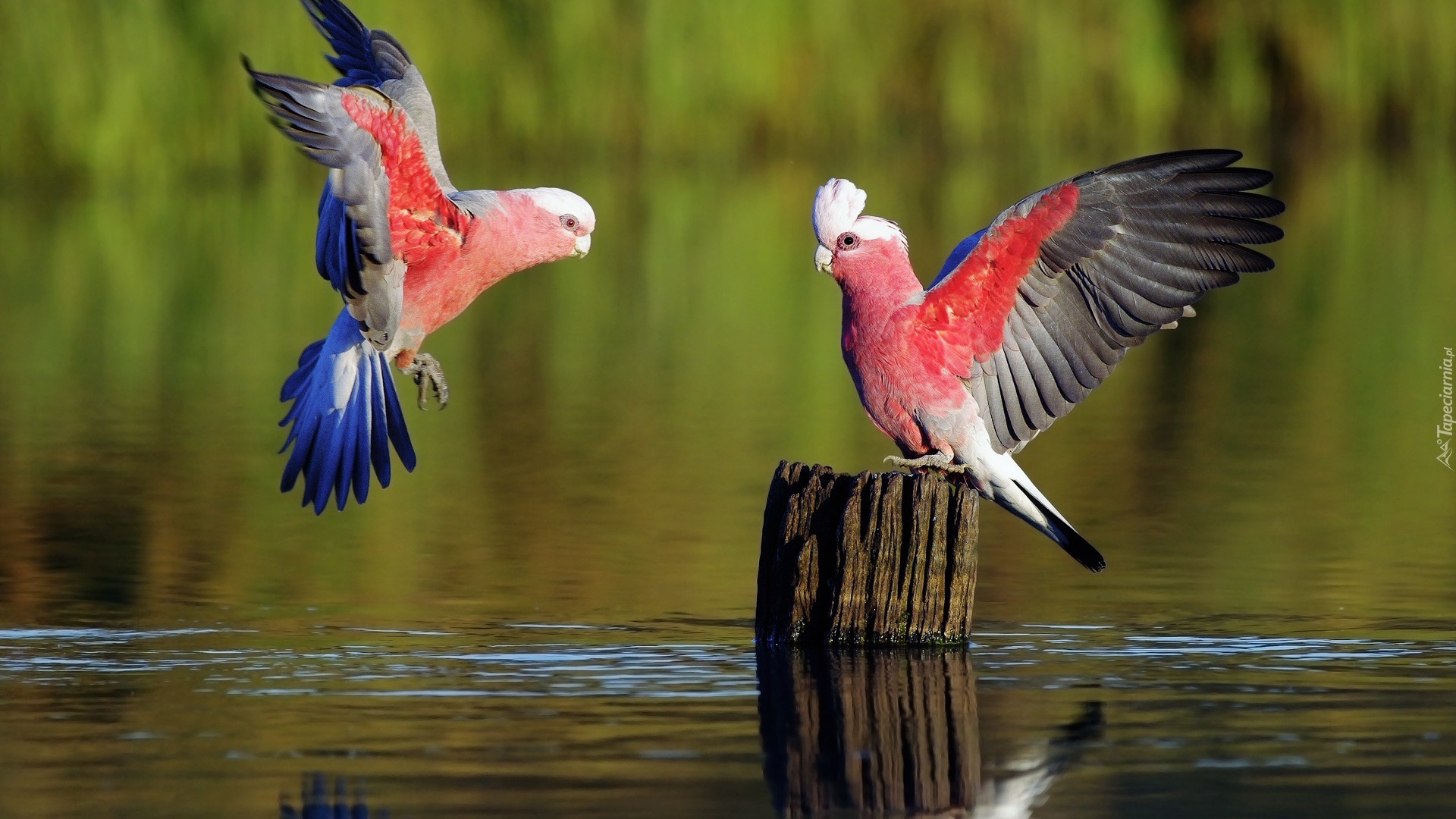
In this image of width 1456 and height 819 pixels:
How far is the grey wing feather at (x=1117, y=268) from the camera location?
762cm

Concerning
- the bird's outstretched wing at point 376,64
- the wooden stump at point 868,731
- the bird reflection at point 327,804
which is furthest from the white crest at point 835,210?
the bird reflection at point 327,804

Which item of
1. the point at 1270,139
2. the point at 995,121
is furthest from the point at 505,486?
the point at 1270,139

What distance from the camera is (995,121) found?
25.4 m

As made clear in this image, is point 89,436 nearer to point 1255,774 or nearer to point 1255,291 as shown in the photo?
point 1255,774

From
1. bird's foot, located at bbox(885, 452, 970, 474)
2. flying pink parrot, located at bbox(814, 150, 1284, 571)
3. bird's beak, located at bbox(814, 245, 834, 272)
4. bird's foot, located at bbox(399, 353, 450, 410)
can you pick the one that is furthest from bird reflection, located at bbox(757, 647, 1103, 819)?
bird's foot, located at bbox(399, 353, 450, 410)

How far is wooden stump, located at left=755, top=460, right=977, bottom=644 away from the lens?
23.9 feet

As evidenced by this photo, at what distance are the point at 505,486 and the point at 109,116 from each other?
11889 mm

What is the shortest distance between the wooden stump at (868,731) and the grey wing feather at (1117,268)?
42.8 inches

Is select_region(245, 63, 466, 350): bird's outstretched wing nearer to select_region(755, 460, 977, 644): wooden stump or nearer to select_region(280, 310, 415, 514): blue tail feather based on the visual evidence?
select_region(280, 310, 415, 514): blue tail feather

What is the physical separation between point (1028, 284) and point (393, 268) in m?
2.20

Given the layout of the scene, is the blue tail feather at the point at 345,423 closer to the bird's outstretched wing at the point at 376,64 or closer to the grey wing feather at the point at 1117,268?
the bird's outstretched wing at the point at 376,64

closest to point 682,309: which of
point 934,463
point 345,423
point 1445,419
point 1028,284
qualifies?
point 1445,419

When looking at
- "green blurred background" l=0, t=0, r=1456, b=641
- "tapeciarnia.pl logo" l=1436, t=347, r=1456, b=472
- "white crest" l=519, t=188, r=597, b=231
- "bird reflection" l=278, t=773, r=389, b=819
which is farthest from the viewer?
"tapeciarnia.pl logo" l=1436, t=347, r=1456, b=472

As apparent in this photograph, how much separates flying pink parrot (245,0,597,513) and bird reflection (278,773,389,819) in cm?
240
